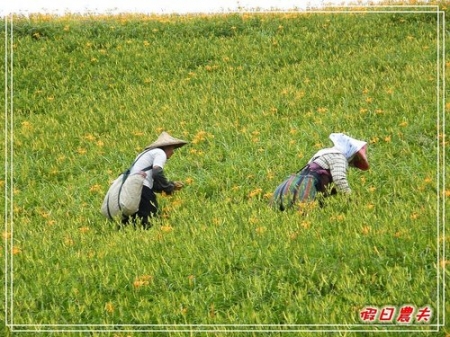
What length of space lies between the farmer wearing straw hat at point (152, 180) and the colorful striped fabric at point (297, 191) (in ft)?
4.23

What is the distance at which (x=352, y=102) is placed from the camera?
412 inches

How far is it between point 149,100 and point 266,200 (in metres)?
6.77

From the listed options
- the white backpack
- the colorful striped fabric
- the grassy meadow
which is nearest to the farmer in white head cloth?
the colorful striped fabric

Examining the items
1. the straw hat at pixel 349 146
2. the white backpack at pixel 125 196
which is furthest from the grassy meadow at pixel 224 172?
the straw hat at pixel 349 146

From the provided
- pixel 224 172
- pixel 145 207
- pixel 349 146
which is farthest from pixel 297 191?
pixel 224 172

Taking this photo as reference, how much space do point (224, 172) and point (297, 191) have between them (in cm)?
226

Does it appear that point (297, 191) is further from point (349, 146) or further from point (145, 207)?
point (145, 207)

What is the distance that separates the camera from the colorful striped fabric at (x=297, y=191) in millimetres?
5883

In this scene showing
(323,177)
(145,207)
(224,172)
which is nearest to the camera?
(323,177)

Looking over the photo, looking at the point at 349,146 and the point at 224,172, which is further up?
the point at 349,146

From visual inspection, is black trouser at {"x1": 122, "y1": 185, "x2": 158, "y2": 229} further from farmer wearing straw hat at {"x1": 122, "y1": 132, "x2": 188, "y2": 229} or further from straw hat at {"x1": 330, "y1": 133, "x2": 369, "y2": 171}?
straw hat at {"x1": 330, "y1": 133, "x2": 369, "y2": 171}

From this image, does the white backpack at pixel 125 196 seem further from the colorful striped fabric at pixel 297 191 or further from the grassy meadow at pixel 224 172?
the colorful striped fabric at pixel 297 191

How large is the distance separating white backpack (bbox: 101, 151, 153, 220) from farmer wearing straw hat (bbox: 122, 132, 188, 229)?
0.09 metres

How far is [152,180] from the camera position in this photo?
6695 millimetres
